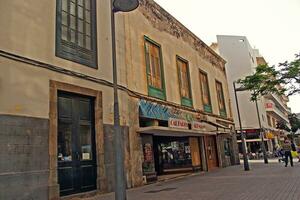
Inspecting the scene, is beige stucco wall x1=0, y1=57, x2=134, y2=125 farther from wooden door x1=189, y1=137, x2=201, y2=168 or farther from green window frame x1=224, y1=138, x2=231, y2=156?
green window frame x1=224, y1=138, x2=231, y2=156

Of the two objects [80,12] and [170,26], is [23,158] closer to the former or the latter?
[80,12]

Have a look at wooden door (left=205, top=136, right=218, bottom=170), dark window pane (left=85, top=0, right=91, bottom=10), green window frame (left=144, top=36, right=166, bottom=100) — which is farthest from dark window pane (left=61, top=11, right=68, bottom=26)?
wooden door (left=205, top=136, right=218, bottom=170)

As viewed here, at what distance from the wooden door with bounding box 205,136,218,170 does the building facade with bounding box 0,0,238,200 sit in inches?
80.1

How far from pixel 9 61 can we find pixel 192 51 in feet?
49.2

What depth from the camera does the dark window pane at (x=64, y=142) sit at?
32.1 feet

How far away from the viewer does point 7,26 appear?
28.2 ft

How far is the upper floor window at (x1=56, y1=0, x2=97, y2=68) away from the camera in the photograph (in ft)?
34.7

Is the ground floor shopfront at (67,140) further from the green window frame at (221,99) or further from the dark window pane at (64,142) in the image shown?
the green window frame at (221,99)

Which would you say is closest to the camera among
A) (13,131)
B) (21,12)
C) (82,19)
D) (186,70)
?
(13,131)

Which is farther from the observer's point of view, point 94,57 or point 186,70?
point 186,70

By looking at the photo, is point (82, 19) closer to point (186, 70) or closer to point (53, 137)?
point (53, 137)

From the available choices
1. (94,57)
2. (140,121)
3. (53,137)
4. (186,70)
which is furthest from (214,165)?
(53,137)

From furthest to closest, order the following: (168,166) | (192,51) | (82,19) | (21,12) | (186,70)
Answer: (192,51)
(186,70)
(168,166)
(82,19)
(21,12)

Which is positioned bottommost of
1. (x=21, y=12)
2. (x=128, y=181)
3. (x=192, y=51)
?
(x=128, y=181)
